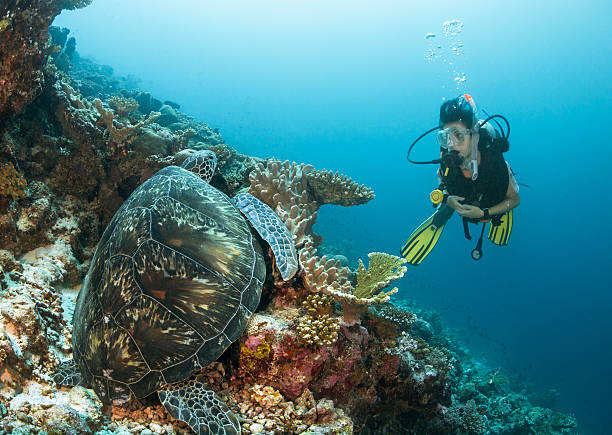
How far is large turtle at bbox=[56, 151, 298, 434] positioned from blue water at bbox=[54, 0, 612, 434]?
1910 centimetres

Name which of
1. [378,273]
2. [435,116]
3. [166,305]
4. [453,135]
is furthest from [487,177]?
[435,116]

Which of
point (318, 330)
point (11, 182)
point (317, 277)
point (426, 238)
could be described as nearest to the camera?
point (318, 330)

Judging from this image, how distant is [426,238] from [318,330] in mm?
4182

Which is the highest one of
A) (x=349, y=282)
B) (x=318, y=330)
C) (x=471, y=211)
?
(x=471, y=211)

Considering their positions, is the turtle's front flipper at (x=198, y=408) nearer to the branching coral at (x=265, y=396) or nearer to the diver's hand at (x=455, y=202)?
the branching coral at (x=265, y=396)

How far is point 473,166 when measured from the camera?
483cm

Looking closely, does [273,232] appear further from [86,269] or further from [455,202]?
[455,202]

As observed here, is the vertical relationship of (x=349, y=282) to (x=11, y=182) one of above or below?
above

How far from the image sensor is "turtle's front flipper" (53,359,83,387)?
93.6 inches

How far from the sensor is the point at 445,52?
101 metres

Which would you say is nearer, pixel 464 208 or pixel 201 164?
pixel 201 164

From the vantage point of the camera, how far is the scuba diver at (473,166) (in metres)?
4.82

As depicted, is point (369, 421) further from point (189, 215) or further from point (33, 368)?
point (33, 368)

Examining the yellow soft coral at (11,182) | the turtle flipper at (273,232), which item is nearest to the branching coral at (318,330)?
the turtle flipper at (273,232)
